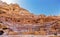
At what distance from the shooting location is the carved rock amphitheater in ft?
19.6

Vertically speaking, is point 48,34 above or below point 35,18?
below

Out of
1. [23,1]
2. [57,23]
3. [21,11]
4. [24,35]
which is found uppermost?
[23,1]

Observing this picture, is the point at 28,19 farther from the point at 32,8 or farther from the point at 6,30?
the point at 6,30

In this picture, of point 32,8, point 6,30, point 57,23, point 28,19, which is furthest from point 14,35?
point 57,23

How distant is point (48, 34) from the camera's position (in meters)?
5.93

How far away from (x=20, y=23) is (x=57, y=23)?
4.66 feet

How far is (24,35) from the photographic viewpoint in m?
5.94

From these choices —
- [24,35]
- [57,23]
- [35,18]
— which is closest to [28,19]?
[35,18]

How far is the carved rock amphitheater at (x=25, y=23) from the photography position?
598 centimetres

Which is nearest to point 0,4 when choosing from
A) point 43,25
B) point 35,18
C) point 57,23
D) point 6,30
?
point 6,30

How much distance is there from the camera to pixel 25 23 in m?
6.08

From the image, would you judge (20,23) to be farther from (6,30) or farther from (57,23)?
(57,23)

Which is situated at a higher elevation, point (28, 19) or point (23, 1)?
point (23, 1)

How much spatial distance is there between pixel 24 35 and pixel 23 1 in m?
1.35
